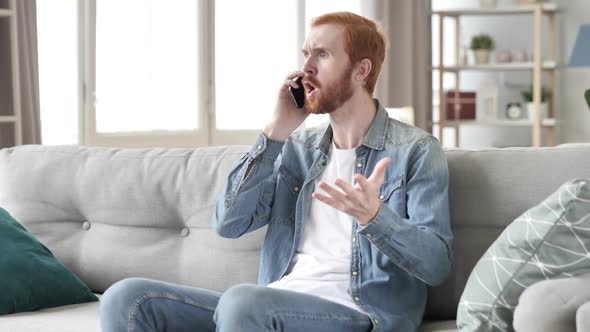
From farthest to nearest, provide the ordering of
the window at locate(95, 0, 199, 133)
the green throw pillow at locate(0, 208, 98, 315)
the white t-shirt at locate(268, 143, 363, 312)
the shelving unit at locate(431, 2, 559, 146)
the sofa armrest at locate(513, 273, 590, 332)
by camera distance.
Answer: the shelving unit at locate(431, 2, 559, 146) → the window at locate(95, 0, 199, 133) → the green throw pillow at locate(0, 208, 98, 315) → the white t-shirt at locate(268, 143, 363, 312) → the sofa armrest at locate(513, 273, 590, 332)

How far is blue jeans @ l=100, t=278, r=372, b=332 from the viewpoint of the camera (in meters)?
1.76

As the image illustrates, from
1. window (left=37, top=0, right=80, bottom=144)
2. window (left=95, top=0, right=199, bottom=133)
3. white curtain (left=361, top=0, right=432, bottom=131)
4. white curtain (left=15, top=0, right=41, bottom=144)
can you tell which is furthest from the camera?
white curtain (left=361, top=0, right=432, bottom=131)

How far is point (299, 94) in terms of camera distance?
2.20m

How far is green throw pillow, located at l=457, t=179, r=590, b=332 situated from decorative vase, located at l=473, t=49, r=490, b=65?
4729mm

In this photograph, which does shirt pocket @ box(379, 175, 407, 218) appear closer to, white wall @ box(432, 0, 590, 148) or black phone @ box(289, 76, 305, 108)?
black phone @ box(289, 76, 305, 108)

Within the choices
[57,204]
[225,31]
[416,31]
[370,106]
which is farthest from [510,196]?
[416,31]

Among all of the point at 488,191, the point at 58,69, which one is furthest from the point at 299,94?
the point at 58,69

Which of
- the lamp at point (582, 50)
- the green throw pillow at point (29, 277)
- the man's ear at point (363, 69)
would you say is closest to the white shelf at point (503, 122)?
the lamp at point (582, 50)

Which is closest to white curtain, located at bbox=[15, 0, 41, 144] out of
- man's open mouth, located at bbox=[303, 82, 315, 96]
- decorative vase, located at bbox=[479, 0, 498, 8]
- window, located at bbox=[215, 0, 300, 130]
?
window, located at bbox=[215, 0, 300, 130]

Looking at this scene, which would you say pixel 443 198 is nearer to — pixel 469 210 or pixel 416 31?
pixel 469 210

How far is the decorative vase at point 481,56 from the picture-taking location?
6.36 m

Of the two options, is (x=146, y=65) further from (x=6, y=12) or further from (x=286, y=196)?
(x=286, y=196)

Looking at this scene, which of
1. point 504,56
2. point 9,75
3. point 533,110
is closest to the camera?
point 9,75

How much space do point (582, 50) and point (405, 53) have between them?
1353 mm
